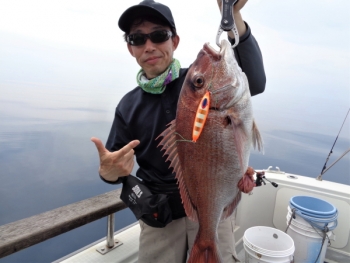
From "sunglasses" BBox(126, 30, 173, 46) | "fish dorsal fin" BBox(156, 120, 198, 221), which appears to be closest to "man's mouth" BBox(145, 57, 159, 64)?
"sunglasses" BBox(126, 30, 173, 46)

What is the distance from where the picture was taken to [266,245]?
276 cm

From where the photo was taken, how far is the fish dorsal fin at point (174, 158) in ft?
4.16

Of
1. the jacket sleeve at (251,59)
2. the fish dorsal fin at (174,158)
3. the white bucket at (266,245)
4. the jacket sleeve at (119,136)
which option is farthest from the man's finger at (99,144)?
the white bucket at (266,245)

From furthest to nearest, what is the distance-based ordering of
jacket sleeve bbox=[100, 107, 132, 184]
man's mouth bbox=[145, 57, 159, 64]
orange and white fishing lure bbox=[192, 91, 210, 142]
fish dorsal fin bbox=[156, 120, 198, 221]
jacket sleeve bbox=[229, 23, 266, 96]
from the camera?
jacket sleeve bbox=[100, 107, 132, 184] < man's mouth bbox=[145, 57, 159, 64] < jacket sleeve bbox=[229, 23, 266, 96] < fish dorsal fin bbox=[156, 120, 198, 221] < orange and white fishing lure bbox=[192, 91, 210, 142]

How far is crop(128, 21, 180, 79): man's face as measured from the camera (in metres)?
1.63

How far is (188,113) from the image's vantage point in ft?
4.01

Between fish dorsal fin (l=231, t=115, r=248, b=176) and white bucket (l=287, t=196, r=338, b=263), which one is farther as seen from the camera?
white bucket (l=287, t=196, r=338, b=263)

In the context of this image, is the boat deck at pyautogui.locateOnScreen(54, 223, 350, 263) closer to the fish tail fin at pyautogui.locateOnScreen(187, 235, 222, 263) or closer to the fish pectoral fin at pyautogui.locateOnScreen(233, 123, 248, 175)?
the fish tail fin at pyautogui.locateOnScreen(187, 235, 222, 263)

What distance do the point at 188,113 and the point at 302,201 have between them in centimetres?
261

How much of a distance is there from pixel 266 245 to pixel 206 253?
72.7 inches

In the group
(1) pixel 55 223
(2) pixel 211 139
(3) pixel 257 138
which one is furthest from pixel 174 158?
(1) pixel 55 223

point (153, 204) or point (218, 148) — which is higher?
point (218, 148)

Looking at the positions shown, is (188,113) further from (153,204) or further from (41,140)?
(41,140)

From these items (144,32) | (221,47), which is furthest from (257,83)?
(144,32)
